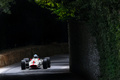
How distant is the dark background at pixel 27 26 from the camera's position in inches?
1756

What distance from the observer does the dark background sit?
4459cm

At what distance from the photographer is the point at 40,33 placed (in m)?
52.2

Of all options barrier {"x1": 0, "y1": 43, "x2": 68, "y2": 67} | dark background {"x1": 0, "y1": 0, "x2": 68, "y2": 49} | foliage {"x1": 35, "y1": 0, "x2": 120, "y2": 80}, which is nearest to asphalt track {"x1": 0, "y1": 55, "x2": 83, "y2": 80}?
barrier {"x1": 0, "y1": 43, "x2": 68, "y2": 67}

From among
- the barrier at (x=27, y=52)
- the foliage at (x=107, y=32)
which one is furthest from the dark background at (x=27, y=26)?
the foliage at (x=107, y=32)

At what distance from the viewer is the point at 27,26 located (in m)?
49.2

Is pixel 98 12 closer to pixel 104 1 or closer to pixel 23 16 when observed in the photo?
pixel 104 1

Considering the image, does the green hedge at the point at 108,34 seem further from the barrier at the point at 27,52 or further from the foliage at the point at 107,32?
the barrier at the point at 27,52

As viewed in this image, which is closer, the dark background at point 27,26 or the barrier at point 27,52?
the barrier at point 27,52

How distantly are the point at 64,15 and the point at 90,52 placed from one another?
7.91 metres

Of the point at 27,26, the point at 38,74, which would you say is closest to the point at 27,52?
the point at 27,26

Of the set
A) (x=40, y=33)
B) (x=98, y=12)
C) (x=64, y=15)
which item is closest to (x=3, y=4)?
(x=64, y=15)

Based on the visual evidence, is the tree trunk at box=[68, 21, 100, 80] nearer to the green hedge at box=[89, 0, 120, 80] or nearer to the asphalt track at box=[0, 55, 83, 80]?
the asphalt track at box=[0, 55, 83, 80]

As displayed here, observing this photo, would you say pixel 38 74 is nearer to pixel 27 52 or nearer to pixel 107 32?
pixel 107 32

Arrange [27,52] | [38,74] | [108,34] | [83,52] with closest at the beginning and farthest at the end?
[108,34] < [83,52] < [38,74] < [27,52]
